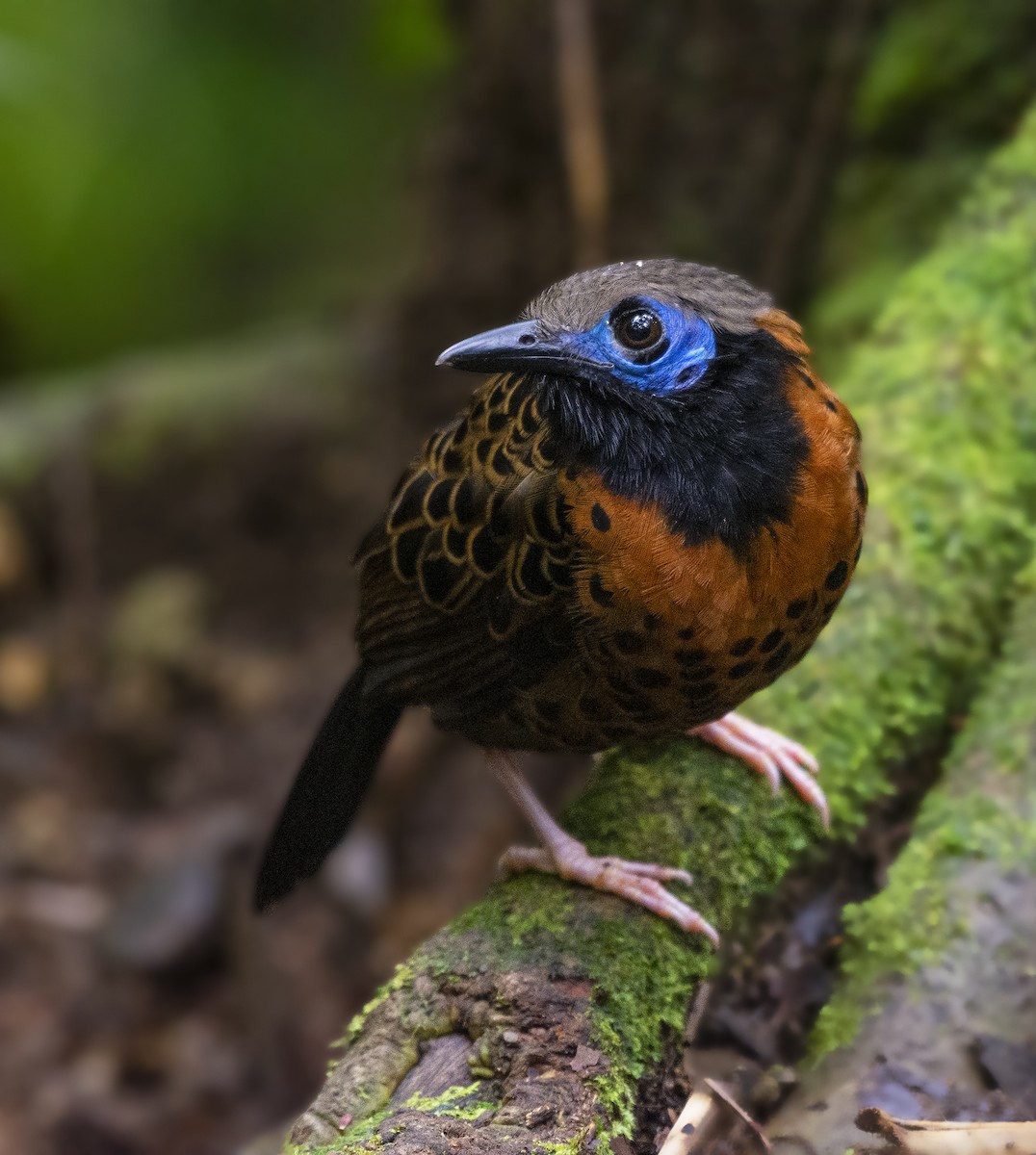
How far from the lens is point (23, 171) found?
6922mm

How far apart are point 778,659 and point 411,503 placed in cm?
83

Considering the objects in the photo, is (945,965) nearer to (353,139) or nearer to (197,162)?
(197,162)

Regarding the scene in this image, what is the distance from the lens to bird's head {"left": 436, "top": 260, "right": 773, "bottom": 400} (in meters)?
2.29

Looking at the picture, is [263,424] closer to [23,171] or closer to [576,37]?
[23,171]

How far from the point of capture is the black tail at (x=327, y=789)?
288 centimetres

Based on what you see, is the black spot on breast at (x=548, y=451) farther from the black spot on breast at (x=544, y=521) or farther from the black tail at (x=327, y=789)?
the black tail at (x=327, y=789)

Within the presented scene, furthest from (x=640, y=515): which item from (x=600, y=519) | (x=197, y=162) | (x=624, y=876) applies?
(x=197, y=162)

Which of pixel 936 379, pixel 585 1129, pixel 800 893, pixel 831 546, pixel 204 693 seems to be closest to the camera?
pixel 585 1129

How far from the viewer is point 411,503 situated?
2.67 meters

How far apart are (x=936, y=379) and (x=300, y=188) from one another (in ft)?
18.0

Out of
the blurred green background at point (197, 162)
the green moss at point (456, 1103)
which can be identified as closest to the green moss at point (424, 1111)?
the green moss at point (456, 1103)

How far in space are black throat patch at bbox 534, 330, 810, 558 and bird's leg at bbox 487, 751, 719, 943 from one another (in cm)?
72

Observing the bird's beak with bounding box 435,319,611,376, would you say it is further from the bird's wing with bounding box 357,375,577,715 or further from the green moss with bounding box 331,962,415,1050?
the green moss with bounding box 331,962,415,1050

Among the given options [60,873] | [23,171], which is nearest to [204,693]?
[60,873]
